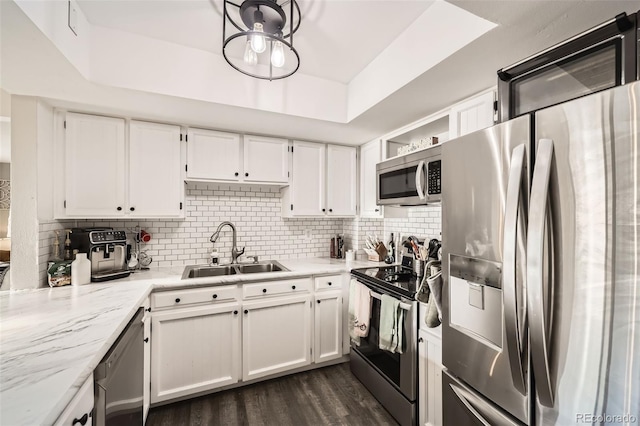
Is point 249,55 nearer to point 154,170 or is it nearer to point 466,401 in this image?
point 154,170

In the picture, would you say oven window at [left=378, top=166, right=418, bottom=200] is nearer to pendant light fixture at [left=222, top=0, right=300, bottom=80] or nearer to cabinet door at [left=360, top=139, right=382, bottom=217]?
cabinet door at [left=360, top=139, right=382, bottom=217]

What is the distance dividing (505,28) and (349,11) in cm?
78

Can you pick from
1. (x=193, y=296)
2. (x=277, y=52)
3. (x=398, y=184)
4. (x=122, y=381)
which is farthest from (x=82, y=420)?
(x=398, y=184)

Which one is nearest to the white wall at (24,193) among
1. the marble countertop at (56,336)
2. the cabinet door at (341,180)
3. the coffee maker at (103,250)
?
the marble countertop at (56,336)

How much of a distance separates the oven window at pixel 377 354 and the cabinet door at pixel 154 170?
1.87m

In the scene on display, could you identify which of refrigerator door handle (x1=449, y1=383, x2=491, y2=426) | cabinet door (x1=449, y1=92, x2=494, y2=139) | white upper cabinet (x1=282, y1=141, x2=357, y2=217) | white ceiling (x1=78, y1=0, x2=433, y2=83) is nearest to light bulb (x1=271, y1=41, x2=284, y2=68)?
white ceiling (x1=78, y1=0, x2=433, y2=83)

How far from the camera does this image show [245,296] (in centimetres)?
227

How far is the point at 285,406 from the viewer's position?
2094mm

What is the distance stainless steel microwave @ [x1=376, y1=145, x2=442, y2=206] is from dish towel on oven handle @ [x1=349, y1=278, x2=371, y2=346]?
2.48 feet

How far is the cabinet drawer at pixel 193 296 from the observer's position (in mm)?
2027

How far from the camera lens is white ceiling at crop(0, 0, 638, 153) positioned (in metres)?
1.13

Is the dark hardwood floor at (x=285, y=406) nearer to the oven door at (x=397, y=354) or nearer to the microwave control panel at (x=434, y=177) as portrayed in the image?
the oven door at (x=397, y=354)

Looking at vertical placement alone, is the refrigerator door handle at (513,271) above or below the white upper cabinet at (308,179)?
below

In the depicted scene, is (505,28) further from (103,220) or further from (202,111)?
(103,220)
